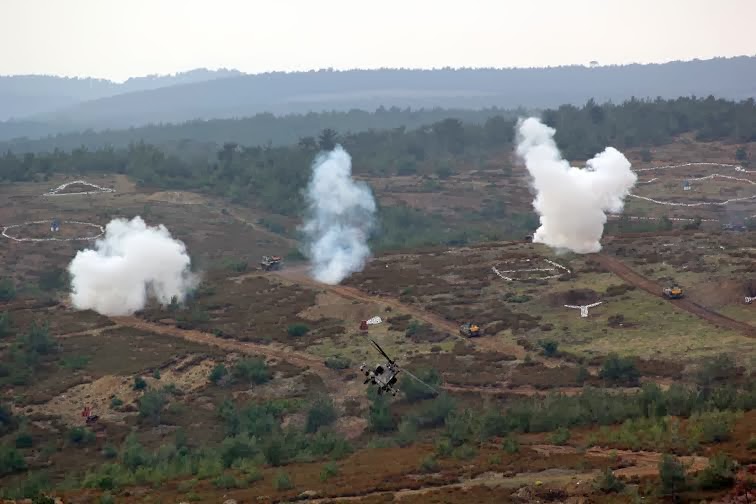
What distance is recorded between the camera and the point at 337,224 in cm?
11806

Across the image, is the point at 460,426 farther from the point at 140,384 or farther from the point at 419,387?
the point at 140,384

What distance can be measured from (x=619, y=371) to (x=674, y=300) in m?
16.5

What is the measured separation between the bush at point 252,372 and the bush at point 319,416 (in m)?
8.39

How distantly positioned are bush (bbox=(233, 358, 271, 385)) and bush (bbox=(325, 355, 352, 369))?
13.5ft

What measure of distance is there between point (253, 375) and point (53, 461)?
16.1 m

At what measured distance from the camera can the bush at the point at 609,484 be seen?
1601 inches

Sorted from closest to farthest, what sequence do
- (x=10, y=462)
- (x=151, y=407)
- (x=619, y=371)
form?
1. (x=10, y=462)
2. (x=619, y=371)
3. (x=151, y=407)

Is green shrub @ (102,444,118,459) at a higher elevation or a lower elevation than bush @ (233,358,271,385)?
lower

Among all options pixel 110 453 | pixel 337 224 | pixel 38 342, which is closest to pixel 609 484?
pixel 110 453

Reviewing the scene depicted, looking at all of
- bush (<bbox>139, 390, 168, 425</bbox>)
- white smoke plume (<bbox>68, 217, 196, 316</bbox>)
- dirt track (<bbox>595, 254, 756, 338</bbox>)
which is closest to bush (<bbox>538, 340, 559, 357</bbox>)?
dirt track (<bbox>595, 254, 756, 338</bbox>)

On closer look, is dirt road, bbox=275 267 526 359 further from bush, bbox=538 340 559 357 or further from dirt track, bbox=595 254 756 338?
dirt track, bbox=595 254 756 338

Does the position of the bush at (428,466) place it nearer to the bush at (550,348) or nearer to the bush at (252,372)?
the bush at (550,348)

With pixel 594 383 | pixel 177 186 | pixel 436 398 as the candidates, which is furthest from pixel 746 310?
pixel 177 186

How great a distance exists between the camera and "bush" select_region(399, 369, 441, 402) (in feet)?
228
